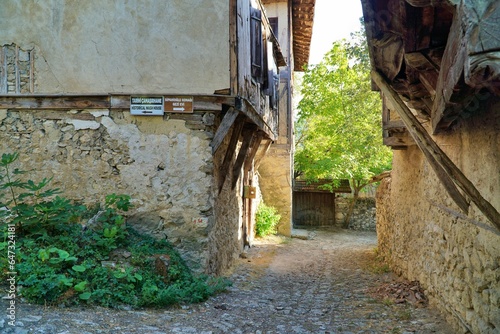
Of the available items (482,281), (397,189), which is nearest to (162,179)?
(482,281)

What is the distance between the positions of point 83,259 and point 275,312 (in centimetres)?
259

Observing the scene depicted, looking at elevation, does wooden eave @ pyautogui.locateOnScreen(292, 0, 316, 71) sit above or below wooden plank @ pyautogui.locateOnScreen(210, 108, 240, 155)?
above

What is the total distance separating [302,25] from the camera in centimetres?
1490

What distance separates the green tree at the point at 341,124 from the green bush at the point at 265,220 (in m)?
3.89

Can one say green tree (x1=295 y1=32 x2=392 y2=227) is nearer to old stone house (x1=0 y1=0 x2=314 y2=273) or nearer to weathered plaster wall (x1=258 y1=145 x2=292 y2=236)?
weathered plaster wall (x1=258 y1=145 x2=292 y2=236)

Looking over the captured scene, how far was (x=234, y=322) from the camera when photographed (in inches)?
191

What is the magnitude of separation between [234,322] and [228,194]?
3.41 m

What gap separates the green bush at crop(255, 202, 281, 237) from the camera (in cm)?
1269

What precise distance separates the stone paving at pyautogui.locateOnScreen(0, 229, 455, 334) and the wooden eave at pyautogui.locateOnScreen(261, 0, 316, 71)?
341 inches

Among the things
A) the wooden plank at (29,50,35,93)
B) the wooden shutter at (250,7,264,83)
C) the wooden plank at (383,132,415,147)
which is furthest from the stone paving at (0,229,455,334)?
the wooden shutter at (250,7,264,83)

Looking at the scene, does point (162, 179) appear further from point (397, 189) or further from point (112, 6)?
point (397, 189)

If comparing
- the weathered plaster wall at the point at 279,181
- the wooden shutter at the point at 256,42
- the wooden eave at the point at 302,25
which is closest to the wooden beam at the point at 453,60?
the wooden shutter at the point at 256,42

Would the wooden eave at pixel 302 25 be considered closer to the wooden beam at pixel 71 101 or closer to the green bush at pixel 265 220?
the green bush at pixel 265 220

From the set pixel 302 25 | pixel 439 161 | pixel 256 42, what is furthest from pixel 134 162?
pixel 302 25
